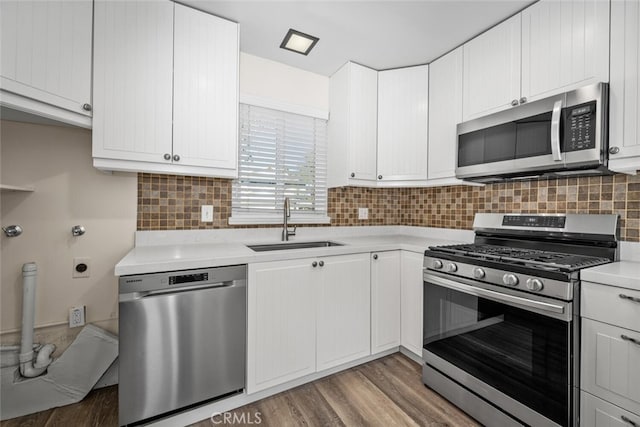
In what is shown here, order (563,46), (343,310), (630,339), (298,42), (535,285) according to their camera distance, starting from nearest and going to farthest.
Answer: (630,339) → (535,285) → (563,46) → (343,310) → (298,42)

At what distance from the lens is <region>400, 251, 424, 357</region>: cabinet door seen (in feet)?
6.89

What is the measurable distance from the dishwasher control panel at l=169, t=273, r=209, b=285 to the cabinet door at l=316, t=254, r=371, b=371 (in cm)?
71

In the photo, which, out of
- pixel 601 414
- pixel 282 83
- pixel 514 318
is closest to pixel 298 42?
pixel 282 83

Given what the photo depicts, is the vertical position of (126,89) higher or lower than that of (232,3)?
lower

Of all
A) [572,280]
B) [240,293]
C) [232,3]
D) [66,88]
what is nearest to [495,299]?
[572,280]

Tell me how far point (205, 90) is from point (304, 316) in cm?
158

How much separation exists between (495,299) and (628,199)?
36.7 inches

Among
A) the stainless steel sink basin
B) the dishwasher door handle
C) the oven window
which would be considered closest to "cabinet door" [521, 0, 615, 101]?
the oven window

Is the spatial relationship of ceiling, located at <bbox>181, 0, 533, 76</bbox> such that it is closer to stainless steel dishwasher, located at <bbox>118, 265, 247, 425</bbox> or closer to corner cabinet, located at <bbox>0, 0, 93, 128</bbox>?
corner cabinet, located at <bbox>0, 0, 93, 128</bbox>

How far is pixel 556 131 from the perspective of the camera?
149cm

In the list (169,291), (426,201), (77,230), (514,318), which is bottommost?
(514,318)

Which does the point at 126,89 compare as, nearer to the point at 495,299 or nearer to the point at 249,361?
the point at 249,361

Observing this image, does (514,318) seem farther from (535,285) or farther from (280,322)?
(280,322)

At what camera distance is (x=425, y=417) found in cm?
162
